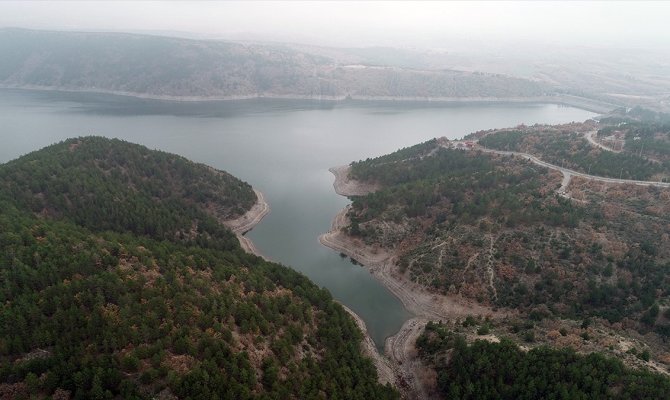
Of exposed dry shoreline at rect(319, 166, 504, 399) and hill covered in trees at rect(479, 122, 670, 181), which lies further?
hill covered in trees at rect(479, 122, 670, 181)

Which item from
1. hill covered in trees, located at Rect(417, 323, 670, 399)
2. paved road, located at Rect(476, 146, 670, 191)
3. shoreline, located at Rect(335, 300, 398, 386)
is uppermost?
paved road, located at Rect(476, 146, 670, 191)

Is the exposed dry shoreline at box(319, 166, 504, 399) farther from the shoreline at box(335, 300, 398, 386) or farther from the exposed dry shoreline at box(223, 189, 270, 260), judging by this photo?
the exposed dry shoreline at box(223, 189, 270, 260)

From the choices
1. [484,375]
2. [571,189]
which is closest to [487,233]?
[571,189]

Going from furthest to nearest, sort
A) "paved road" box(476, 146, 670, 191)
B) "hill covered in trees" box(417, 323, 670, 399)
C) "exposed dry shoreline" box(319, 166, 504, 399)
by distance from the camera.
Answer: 1. "paved road" box(476, 146, 670, 191)
2. "exposed dry shoreline" box(319, 166, 504, 399)
3. "hill covered in trees" box(417, 323, 670, 399)

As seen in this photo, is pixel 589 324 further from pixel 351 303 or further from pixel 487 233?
pixel 351 303

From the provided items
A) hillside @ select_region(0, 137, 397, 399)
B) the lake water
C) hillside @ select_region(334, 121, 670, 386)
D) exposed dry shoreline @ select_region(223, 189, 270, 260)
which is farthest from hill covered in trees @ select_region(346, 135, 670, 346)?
hillside @ select_region(0, 137, 397, 399)

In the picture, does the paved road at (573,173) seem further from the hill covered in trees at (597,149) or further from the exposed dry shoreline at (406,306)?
the exposed dry shoreline at (406,306)

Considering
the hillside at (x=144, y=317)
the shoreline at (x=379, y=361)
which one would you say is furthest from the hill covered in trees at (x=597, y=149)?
the hillside at (x=144, y=317)
